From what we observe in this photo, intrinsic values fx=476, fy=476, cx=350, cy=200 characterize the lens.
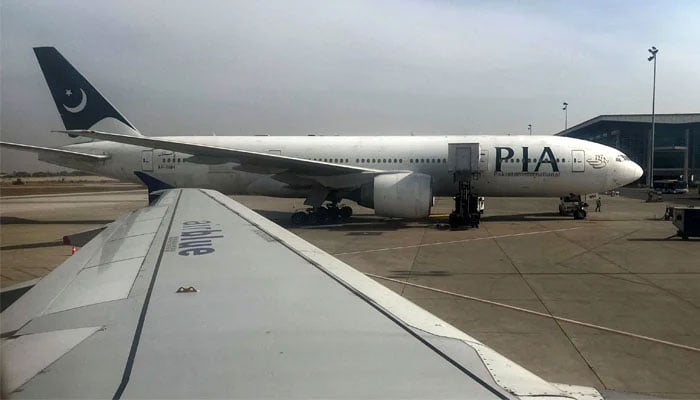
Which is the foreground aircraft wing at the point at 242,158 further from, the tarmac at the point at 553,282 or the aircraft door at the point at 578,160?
the aircraft door at the point at 578,160

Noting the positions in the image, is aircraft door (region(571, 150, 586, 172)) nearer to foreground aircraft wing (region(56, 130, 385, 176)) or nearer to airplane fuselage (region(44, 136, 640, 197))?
airplane fuselage (region(44, 136, 640, 197))

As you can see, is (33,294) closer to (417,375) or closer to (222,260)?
(222,260)

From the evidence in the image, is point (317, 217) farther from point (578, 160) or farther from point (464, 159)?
point (578, 160)

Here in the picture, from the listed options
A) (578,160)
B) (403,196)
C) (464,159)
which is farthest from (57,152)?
(578,160)

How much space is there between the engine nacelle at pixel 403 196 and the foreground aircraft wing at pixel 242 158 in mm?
1087

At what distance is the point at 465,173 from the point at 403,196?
2.77 m

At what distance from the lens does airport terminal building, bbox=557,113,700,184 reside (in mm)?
58062

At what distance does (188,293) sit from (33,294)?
947 mm

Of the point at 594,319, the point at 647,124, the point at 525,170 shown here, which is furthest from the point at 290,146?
the point at 647,124

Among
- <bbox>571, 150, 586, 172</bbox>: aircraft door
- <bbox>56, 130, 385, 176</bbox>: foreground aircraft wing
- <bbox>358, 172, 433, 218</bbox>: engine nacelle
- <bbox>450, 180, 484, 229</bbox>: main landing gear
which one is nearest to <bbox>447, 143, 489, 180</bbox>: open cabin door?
<bbox>450, 180, 484, 229</bbox>: main landing gear

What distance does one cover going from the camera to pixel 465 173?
1596cm

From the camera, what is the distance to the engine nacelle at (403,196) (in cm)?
1453

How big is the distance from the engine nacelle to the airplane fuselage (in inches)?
76.4

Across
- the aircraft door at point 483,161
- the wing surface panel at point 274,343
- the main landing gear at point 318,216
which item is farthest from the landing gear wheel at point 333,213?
the wing surface panel at point 274,343
